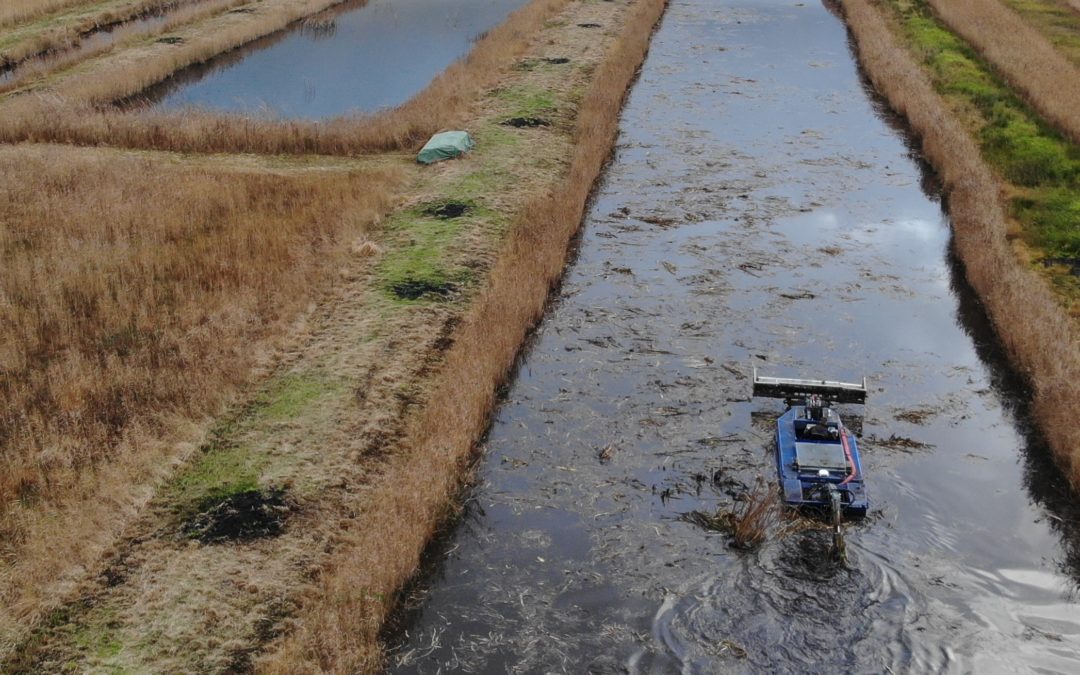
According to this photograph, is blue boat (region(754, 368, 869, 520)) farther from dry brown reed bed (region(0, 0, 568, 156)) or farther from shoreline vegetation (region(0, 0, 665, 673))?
dry brown reed bed (region(0, 0, 568, 156))

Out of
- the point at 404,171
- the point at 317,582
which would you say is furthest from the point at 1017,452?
the point at 404,171

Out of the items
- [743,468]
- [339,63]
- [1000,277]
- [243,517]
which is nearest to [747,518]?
[743,468]

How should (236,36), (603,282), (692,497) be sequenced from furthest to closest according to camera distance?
(236,36) → (603,282) → (692,497)

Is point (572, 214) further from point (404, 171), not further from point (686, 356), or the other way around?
point (686, 356)

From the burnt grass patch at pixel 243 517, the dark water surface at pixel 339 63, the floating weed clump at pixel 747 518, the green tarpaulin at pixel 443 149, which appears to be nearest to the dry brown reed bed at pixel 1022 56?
the green tarpaulin at pixel 443 149

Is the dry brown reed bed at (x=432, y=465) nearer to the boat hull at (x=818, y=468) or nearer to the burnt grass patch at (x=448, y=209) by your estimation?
the burnt grass patch at (x=448, y=209)
